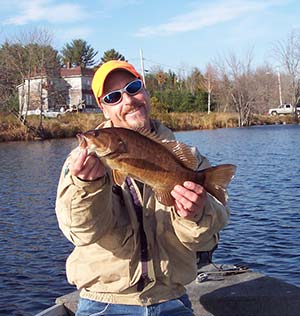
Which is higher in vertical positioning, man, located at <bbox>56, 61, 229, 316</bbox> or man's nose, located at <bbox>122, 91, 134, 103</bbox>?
man's nose, located at <bbox>122, 91, 134, 103</bbox>

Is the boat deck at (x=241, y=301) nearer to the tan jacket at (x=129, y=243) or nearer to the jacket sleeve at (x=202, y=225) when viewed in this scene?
the tan jacket at (x=129, y=243)

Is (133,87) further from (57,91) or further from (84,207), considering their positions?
(57,91)

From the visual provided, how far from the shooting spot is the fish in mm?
2801

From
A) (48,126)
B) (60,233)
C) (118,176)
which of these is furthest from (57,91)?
(118,176)

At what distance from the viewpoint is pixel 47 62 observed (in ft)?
201

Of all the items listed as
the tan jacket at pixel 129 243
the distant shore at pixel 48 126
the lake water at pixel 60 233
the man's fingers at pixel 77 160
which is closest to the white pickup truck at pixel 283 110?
the distant shore at pixel 48 126

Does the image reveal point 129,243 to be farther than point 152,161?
Yes

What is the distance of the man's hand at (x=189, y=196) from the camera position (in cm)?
290

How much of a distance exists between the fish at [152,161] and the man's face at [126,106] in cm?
34

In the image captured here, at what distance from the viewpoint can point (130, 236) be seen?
3232 mm

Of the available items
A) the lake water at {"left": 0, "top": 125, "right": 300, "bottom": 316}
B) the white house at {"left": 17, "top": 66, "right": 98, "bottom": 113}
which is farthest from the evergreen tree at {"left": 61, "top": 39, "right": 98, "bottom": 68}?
the lake water at {"left": 0, "top": 125, "right": 300, "bottom": 316}

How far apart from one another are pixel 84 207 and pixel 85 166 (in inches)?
11.5

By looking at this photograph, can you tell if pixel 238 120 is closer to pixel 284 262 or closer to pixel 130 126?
pixel 284 262

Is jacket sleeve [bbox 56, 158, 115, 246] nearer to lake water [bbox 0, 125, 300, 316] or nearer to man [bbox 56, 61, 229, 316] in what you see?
man [bbox 56, 61, 229, 316]
